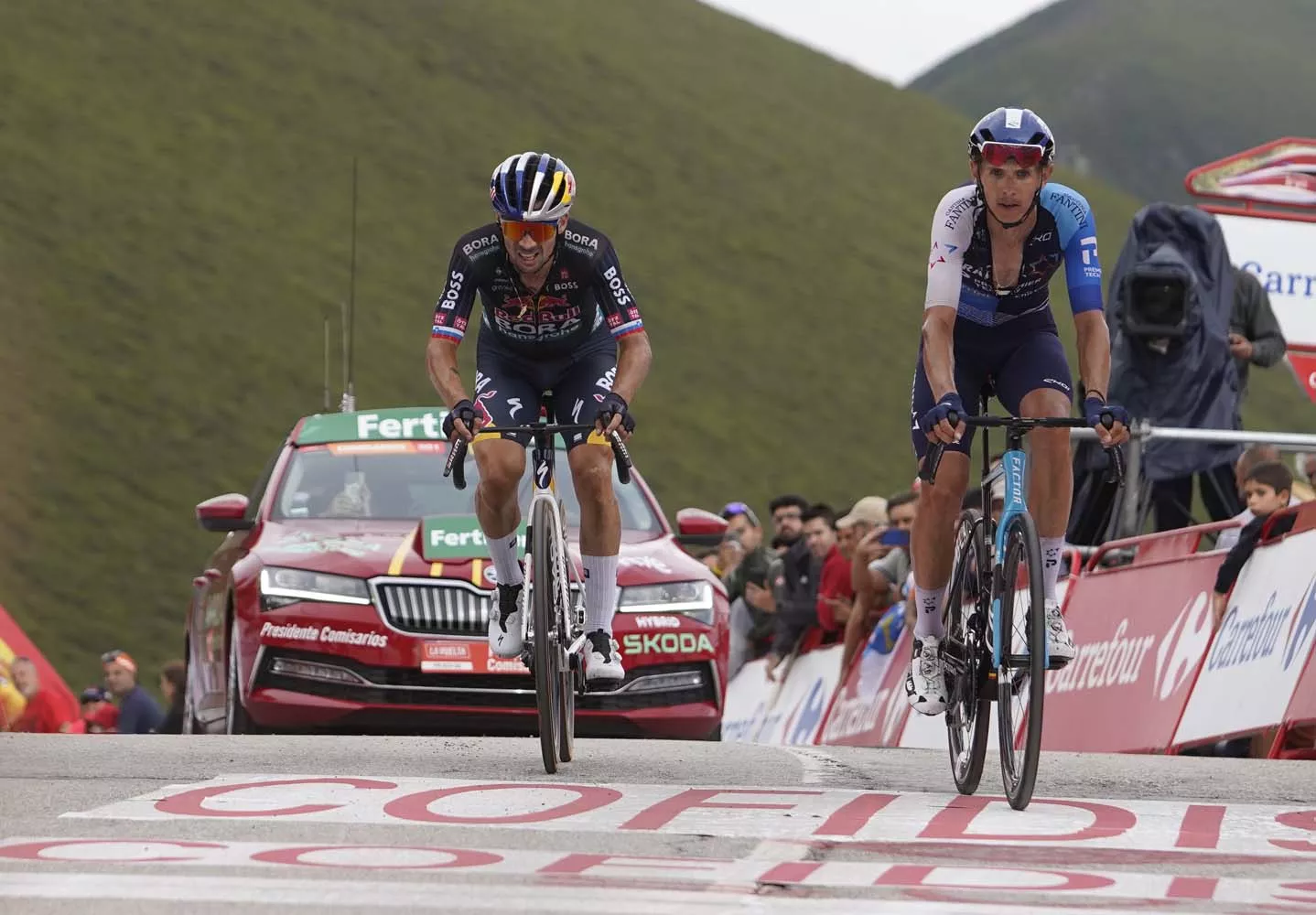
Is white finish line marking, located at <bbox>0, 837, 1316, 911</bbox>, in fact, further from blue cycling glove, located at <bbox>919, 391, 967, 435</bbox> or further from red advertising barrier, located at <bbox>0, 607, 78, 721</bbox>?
red advertising barrier, located at <bbox>0, 607, 78, 721</bbox>

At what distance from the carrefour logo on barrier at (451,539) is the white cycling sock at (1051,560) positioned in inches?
142

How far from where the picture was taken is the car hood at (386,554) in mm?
11547

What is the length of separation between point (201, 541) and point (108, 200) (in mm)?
16438

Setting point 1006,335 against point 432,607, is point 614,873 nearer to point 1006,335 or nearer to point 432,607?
point 1006,335

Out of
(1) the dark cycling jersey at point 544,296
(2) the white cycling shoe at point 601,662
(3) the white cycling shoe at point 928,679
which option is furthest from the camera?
(2) the white cycling shoe at point 601,662

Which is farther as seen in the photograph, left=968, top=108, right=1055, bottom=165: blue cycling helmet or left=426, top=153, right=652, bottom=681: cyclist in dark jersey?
left=426, top=153, right=652, bottom=681: cyclist in dark jersey

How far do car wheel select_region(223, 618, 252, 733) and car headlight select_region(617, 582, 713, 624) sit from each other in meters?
1.82

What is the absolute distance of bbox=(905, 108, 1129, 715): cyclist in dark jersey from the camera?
8.09 m

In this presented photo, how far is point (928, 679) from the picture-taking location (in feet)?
28.4

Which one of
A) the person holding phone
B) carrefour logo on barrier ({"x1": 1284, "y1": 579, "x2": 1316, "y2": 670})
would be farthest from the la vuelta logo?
the person holding phone

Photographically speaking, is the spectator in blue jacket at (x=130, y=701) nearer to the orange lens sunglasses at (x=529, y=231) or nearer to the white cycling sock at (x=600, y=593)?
the white cycling sock at (x=600, y=593)

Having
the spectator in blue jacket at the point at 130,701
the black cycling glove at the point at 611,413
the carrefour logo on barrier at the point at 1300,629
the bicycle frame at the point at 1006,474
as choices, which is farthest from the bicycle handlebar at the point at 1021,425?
the spectator in blue jacket at the point at 130,701

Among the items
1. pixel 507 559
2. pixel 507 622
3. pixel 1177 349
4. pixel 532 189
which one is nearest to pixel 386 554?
pixel 507 559

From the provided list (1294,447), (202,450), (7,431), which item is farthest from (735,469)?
(1294,447)
